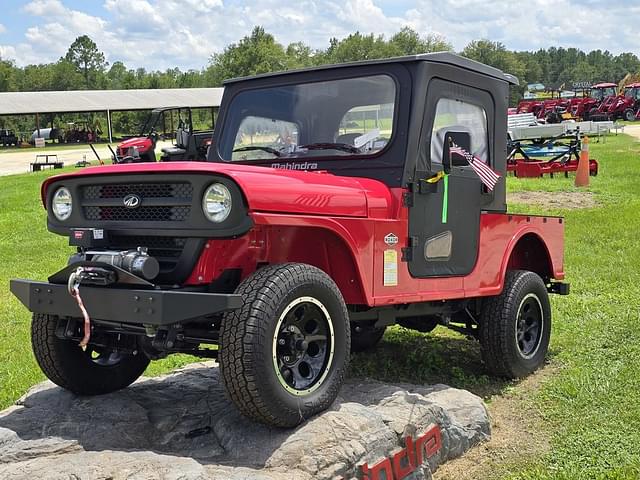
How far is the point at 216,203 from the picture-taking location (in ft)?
11.6

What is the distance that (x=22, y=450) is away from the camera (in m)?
3.62

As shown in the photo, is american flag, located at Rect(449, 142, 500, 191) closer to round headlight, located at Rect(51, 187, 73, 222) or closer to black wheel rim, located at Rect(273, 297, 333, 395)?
black wheel rim, located at Rect(273, 297, 333, 395)

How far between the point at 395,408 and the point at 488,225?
1730 mm

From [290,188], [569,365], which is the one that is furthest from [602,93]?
[290,188]

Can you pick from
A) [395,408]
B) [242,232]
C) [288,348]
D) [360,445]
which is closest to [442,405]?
[395,408]

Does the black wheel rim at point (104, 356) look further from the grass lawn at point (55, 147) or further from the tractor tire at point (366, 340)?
the grass lawn at point (55, 147)

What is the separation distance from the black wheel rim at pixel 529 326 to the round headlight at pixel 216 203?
9.85ft

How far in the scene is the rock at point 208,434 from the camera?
3365 millimetres

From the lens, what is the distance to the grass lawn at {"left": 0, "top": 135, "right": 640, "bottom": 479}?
14.2ft

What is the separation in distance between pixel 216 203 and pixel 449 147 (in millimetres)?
1813

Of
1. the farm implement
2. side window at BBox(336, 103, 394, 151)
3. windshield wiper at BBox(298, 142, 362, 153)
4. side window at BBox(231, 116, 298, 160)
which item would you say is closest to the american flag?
side window at BBox(336, 103, 394, 151)

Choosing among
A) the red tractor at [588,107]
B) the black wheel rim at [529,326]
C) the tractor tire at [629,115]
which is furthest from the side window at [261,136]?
the tractor tire at [629,115]

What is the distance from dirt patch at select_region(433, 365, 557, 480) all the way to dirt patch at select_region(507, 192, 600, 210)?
34.3 feet

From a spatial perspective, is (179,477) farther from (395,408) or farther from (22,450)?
(395,408)
